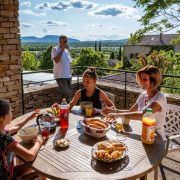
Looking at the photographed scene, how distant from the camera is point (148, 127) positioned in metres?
1.73

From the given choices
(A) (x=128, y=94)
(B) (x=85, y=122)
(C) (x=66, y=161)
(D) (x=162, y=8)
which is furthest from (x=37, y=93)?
(D) (x=162, y=8)

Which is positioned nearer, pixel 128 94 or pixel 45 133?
pixel 45 133

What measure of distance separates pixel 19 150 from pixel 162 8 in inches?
352

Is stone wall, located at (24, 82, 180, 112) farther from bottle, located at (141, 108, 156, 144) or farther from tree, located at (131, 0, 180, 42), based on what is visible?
tree, located at (131, 0, 180, 42)

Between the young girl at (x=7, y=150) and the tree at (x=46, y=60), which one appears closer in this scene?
the young girl at (x=7, y=150)

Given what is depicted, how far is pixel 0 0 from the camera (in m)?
3.58

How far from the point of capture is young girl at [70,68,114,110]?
2836 mm

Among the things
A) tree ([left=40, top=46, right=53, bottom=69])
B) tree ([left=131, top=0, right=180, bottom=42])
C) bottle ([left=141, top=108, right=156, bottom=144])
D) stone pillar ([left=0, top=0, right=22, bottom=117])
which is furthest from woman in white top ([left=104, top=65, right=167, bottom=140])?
tree ([left=40, top=46, right=53, bottom=69])

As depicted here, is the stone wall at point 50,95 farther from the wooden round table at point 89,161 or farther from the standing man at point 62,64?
the wooden round table at point 89,161

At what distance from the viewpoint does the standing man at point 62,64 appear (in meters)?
4.46

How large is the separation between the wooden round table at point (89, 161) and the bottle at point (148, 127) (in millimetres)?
44

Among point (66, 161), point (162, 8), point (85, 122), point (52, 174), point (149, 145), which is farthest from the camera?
point (162, 8)

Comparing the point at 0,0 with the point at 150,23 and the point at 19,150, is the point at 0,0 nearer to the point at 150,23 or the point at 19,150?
the point at 19,150

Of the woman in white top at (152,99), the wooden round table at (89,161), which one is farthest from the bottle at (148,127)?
the woman in white top at (152,99)
